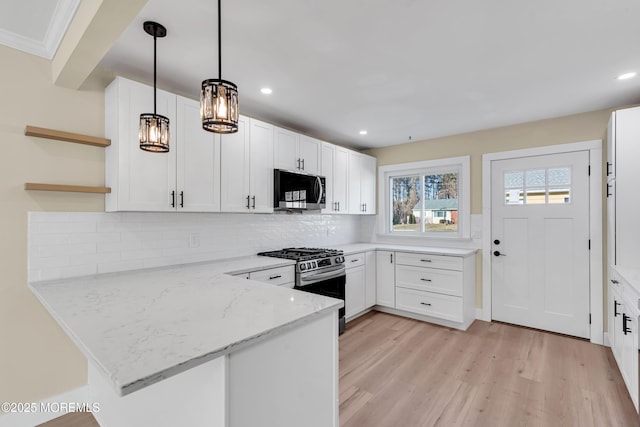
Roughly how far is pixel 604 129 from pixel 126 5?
4.21 metres

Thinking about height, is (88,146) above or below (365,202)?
above

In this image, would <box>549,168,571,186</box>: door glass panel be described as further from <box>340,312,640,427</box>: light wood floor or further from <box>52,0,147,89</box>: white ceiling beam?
<box>52,0,147,89</box>: white ceiling beam

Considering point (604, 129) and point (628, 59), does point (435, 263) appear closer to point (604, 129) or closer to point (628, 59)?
point (604, 129)

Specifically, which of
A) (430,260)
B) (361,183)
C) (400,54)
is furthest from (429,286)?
(400,54)

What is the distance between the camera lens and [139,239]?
253 centimetres

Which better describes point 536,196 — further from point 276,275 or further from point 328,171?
point 276,275

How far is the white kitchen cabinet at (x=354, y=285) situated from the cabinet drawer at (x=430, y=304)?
1.67ft

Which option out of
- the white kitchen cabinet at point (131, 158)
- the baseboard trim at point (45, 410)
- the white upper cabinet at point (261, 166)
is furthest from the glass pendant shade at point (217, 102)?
the baseboard trim at point (45, 410)

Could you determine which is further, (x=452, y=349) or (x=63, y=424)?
(x=452, y=349)

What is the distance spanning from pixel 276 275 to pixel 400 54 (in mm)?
2056

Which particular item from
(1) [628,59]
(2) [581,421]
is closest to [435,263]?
(2) [581,421]

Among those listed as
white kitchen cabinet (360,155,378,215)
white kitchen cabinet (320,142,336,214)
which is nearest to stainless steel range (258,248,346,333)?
white kitchen cabinet (320,142,336,214)

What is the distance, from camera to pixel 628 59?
2.20 meters

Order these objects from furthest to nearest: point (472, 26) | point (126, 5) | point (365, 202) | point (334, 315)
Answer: point (365, 202) < point (472, 26) < point (334, 315) < point (126, 5)
